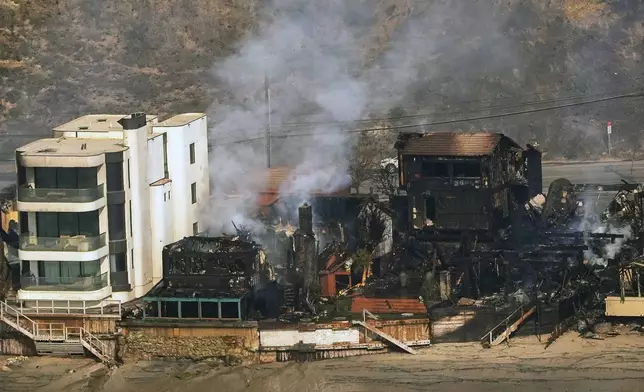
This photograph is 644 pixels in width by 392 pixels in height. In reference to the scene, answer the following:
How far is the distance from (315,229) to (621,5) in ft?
108

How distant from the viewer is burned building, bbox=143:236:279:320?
57844mm

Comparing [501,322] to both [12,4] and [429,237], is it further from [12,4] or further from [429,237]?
[12,4]

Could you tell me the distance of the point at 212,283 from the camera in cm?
5897

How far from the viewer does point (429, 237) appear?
214 feet

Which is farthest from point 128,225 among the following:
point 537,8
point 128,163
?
point 537,8

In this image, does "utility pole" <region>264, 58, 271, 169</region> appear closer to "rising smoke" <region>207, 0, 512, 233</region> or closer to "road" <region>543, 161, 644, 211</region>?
"rising smoke" <region>207, 0, 512, 233</region>

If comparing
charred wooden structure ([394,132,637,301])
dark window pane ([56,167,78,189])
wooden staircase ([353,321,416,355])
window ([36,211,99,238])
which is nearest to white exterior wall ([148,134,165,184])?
window ([36,211,99,238])

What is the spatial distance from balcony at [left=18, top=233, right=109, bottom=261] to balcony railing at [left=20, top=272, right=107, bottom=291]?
2.61ft

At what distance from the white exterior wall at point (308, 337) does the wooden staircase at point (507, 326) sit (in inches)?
177

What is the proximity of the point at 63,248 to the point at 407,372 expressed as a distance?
13.5 meters

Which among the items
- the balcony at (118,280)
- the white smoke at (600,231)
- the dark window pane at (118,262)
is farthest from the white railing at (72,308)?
the white smoke at (600,231)

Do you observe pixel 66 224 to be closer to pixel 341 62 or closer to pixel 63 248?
pixel 63 248

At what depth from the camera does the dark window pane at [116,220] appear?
59.7 metres

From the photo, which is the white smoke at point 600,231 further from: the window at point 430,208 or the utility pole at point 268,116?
the utility pole at point 268,116
